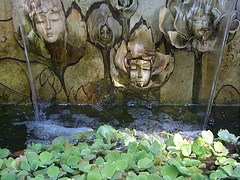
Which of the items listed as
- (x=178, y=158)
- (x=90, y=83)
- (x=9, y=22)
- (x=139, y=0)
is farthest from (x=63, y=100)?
(x=178, y=158)

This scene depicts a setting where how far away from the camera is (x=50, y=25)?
2.54m

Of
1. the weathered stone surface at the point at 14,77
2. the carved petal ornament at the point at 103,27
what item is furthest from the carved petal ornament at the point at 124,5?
the weathered stone surface at the point at 14,77

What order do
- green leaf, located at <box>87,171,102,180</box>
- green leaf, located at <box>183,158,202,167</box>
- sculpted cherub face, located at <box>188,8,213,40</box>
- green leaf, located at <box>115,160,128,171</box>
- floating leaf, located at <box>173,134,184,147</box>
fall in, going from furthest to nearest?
sculpted cherub face, located at <box>188,8,213,40</box>
floating leaf, located at <box>173,134,184,147</box>
green leaf, located at <box>183,158,202,167</box>
green leaf, located at <box>115,160,128,171</box>
green leaf, located at <box>87,171,102,180</box>

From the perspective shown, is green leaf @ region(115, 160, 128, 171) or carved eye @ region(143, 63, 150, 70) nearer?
green leaf @ region(115, 160, 128, 171)

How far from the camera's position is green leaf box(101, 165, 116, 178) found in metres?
1.14

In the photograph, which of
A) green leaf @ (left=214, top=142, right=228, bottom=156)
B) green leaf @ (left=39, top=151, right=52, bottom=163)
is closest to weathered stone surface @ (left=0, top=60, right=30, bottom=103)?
green leaf @ (left=39, top=151, right=52, bottom=163)

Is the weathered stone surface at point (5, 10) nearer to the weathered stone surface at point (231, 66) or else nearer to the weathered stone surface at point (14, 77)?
the weathered stone surface at point (14, 77)

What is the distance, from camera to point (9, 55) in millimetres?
2881

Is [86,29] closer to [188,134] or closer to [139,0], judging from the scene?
[139,0]

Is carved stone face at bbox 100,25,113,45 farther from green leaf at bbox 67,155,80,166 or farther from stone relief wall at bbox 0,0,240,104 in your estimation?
green leaf at bbox 67,155,80,166

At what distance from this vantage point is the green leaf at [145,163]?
48.9 inches

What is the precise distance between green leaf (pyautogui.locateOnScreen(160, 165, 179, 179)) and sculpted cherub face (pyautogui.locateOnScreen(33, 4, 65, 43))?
74.0 inches

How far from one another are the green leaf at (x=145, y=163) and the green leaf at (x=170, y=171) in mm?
70

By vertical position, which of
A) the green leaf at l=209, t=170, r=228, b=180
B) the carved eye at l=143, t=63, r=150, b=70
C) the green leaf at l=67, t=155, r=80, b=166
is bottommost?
the green leaf at l=209, t=170, r=228, b=180
